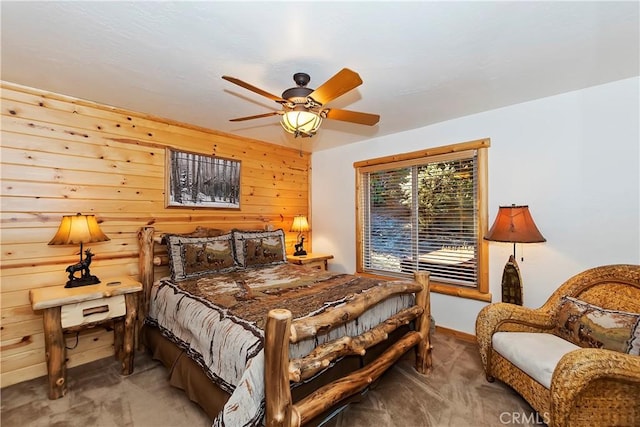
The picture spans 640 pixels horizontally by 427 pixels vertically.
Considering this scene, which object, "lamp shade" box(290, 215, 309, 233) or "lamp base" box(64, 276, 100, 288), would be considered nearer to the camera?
"lamp base" box(64, 276, 100, 288)

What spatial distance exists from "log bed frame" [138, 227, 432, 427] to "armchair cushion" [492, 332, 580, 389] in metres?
0.58

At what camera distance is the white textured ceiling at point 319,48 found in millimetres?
1544

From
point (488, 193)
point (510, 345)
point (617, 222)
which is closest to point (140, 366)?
point (510, 345)

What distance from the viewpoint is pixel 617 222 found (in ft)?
7.70

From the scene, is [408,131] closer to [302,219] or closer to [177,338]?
[302,219]

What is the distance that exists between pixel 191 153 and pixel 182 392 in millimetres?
2465

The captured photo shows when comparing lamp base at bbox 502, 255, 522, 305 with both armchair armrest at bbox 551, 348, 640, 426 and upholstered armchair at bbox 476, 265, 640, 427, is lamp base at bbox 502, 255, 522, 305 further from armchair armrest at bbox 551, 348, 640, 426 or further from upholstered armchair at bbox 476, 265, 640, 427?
armchair armrest at bbox 551, 348, 640, 426

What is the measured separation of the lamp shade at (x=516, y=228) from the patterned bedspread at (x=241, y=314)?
1027mm

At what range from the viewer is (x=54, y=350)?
209cm

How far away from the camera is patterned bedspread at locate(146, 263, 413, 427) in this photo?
54.9 inches

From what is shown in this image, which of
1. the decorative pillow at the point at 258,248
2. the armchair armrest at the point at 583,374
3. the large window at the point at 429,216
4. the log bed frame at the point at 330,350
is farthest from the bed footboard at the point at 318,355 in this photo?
the decorative pillow at the point at 258,248

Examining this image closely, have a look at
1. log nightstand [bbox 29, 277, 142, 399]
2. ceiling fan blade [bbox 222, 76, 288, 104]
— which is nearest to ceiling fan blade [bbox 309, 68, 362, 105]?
ceiling fan blade [bbox 222, 76, 288, 104]

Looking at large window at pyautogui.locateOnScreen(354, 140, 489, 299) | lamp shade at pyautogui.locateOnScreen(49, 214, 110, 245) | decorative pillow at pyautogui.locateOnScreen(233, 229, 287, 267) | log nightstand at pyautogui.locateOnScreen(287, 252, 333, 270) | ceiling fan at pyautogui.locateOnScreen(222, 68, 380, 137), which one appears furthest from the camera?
log nightstand at pyautogui.locateOnScreen(287, 252, 333, 270)

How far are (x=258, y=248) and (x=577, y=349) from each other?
113 inches
